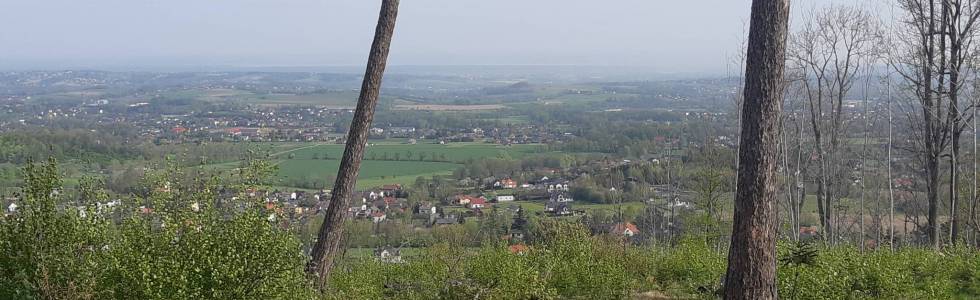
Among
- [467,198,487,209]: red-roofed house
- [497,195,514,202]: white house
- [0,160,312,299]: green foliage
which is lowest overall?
[497,195,514,202]: white house

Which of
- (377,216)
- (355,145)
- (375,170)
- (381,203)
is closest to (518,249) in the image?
(355,145)

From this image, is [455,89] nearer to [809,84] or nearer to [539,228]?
[809,84]

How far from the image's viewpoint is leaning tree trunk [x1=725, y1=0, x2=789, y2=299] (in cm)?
479

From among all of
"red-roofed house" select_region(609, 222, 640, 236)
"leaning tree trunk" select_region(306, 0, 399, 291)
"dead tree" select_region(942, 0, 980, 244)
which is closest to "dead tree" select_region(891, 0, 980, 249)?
"dead tree" select_region(942, 0, 980, 244)

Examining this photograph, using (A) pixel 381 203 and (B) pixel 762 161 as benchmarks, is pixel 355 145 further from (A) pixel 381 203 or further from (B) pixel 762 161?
(A) pixel 381 203

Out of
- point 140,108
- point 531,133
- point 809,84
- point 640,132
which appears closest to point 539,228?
point 809,84

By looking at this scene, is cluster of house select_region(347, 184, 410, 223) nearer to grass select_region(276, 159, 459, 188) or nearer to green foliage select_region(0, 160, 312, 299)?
grass select_region(276, 159, 459, 188)

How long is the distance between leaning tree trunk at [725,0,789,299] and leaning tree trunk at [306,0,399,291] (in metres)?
3.68

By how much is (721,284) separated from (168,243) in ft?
17.6

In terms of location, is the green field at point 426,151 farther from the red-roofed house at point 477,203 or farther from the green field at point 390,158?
the red-roofed house at point 477,203

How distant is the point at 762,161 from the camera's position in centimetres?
479

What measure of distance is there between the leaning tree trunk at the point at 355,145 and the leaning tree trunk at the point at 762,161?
368 cm

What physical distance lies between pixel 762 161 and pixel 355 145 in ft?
12.9

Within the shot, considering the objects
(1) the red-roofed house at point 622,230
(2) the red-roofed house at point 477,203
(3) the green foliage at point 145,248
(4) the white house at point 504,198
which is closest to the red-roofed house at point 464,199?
(2) the red-roofed house at point 477,203
